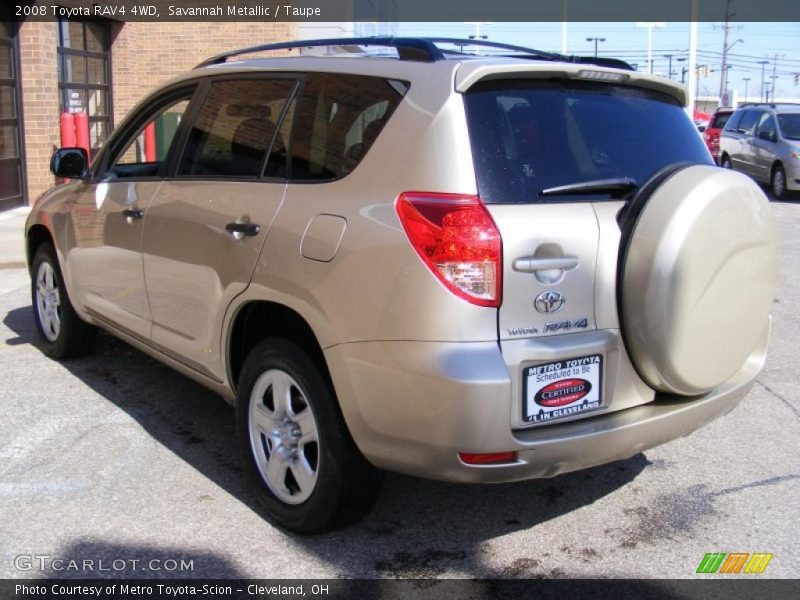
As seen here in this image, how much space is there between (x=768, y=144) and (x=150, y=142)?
15.1 metres

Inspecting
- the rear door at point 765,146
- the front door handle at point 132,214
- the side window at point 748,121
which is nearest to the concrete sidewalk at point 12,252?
the front door handle at point 132,214

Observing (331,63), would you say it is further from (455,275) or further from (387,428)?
(387,428)

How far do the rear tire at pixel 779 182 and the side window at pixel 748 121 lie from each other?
164 cm

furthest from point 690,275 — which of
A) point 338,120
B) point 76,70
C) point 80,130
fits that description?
point 76,70

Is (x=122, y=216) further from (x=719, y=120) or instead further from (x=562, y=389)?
(x=719, y=120)

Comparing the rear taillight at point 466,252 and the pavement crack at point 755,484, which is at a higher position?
the rear taillight at point 466,252

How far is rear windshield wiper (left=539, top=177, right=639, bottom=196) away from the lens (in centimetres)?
320

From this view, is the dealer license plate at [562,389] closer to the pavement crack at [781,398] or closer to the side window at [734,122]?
the pavement crack at [781,398]

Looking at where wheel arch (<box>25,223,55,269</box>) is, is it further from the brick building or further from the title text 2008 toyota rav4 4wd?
the brick building

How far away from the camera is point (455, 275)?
2977mm

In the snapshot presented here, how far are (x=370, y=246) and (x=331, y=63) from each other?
1007mm

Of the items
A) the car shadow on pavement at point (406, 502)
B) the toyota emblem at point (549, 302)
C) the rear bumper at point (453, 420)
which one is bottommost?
the car shadow on pavement at point (406, 502)

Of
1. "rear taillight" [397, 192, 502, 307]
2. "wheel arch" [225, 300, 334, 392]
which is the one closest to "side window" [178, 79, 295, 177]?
"wheel arch" [225, 300, 334, 392]

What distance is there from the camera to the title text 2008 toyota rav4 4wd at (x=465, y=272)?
3.01 metres
